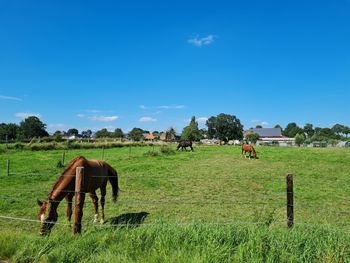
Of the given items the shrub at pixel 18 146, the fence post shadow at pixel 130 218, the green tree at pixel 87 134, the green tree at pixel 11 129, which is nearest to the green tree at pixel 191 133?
the green tree at pixel 87 134

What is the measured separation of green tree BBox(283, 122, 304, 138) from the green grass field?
141 m

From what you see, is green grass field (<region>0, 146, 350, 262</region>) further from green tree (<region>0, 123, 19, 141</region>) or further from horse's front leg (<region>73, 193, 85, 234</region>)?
green tree (<region>0, 123, 19, 141</region>)

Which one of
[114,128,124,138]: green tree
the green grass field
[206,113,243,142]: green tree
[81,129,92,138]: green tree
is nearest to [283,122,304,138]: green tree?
[206,113,243,142]: green tree

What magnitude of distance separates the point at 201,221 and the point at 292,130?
157 metres

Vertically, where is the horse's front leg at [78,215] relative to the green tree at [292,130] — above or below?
below

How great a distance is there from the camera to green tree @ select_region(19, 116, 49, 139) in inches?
3565

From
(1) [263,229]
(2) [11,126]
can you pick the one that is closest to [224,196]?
(1) [263,229]

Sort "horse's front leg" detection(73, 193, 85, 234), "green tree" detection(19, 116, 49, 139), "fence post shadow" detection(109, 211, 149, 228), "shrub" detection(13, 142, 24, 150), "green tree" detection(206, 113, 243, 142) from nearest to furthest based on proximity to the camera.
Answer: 1. "horse's front leg" detection(73, 193, 85, 234)
2. "fence post shadow" detection(109, 211, 149, 228)
3. "shrub" detection(13, 142, 24, 150)
4. "green tree" detection(19, 116, 49, 139)
5. "green tree" detection(206, 113, 243, 142)

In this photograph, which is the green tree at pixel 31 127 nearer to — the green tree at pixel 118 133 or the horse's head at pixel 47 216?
the green tree at pixel 118 133

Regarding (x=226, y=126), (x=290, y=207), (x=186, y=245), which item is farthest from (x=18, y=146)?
(x=226, y=126)

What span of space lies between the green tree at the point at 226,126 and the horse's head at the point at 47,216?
97.3m

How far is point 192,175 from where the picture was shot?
16375mm

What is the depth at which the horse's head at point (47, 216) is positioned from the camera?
6110 mm

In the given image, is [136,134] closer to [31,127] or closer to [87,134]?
[87,134]
